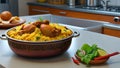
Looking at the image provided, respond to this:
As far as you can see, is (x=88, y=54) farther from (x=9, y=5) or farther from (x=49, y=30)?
(x=9, y=5)

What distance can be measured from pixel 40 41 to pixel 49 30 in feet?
0.20

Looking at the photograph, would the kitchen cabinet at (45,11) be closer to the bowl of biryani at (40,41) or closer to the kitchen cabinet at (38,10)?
the kitchen cabinet at (38,10)

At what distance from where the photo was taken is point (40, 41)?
97 centimetres

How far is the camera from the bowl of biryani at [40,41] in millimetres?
966

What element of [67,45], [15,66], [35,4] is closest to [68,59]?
[67,45]

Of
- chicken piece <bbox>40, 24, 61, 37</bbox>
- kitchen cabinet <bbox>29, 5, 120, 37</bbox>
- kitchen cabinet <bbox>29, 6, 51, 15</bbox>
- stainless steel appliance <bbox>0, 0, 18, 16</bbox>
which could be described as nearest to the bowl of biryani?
chicken piece <bbox>40, 24, 61, 37</bbox>

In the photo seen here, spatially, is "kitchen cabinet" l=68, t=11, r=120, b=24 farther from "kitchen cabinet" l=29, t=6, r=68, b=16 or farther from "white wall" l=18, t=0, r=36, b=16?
"white wall" l=18, t=0, r=36, b=16

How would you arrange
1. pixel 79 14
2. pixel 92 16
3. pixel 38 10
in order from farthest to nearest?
1. pixel 38 10
2. pixel 79 14
3. pixel 92 16

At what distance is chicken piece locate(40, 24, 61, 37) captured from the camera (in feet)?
3.22

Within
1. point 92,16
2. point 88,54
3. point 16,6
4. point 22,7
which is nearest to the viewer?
point 88,54

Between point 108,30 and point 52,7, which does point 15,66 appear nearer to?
point 108,30

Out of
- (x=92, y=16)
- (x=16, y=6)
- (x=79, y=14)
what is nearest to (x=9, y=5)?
(x=16, y=6)

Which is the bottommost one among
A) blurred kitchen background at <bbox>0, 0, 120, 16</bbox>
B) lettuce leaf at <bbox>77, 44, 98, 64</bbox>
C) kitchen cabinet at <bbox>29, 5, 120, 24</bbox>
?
lettuce leaf at <bbox>77, 44, 98, 64</bbox>

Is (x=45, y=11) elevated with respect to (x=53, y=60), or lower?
elevated
